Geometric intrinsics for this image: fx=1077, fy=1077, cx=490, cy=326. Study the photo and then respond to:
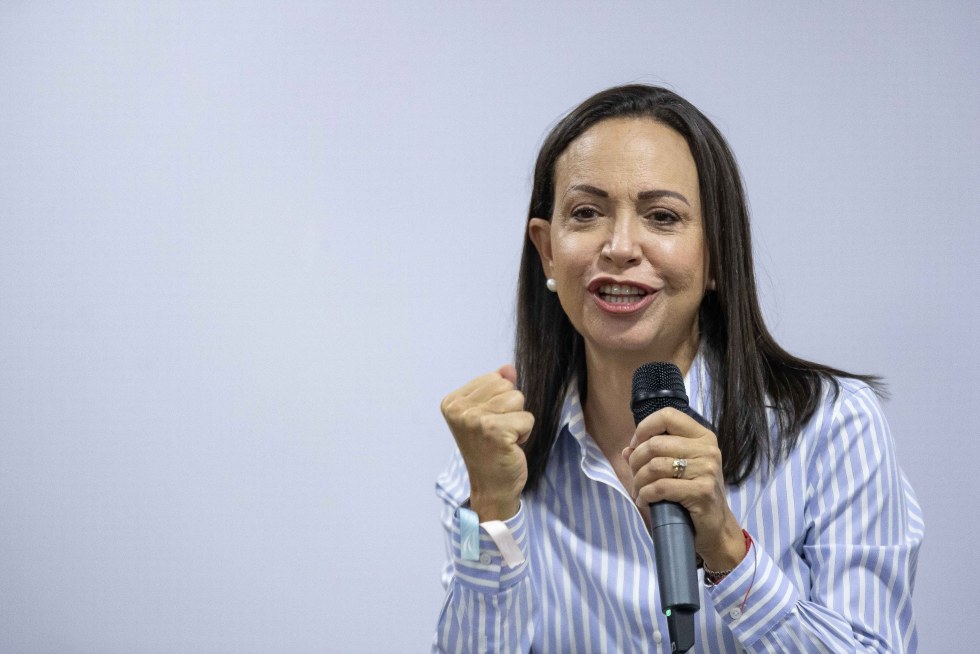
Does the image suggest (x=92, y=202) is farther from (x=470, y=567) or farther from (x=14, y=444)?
(x=470, y=567)

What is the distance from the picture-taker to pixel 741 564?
1263mm

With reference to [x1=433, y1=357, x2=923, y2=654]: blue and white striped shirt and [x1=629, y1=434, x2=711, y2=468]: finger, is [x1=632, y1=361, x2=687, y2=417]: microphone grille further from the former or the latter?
[x1=433, y1=357, x2=923, y2=654]: blue and white striped shirt

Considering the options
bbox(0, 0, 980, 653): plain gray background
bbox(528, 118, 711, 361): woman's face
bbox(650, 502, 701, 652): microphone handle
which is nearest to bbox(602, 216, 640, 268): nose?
bbox(528, 118, 711, 361): woman's face

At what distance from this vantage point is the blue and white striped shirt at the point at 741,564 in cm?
Answer: 129

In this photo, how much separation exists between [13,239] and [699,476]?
200 cm

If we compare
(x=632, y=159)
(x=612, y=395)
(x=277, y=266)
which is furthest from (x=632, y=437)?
(x=277, y=266)

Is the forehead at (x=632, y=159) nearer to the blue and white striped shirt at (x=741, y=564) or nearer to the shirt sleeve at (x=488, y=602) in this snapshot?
the blue and white striped shirt at (x=741, y=564)

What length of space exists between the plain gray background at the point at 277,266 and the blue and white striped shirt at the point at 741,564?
78cm

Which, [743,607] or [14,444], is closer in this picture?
[743,607]

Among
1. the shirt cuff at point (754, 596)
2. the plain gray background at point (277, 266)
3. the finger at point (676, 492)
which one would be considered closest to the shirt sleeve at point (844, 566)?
the shirt cuff at point (754, 596)

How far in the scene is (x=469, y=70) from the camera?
249 cm

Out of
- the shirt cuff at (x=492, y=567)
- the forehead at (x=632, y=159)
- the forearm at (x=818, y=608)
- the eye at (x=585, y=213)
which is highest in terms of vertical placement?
the forehead at (x=632, y=159)

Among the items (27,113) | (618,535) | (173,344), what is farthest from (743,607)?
(27,113)

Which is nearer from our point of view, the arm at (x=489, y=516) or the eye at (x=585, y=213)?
the arm at (x=489, y=516)
